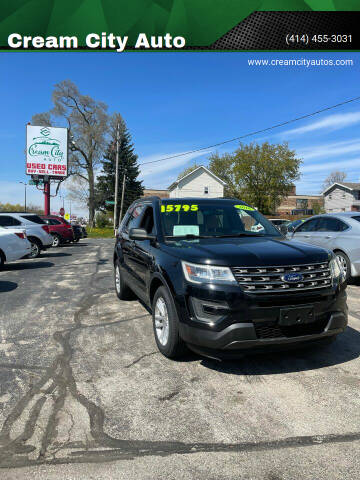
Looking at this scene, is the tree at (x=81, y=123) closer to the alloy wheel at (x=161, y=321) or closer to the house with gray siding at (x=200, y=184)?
the house with gray siding at (x=200, y=184)

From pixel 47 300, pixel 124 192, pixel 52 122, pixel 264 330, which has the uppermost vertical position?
pixel 52 122

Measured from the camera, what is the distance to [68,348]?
4.09m

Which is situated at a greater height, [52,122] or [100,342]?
[52,122]

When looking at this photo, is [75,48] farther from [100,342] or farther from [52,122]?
[52,122]

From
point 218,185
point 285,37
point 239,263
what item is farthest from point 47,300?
point 218,185

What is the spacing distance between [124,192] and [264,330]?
49604 mm

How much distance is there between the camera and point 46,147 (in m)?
34.9

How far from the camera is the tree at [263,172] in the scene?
52.2 m

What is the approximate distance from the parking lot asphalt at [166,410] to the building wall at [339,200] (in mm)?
60375

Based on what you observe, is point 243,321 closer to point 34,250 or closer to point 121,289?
point 121,289

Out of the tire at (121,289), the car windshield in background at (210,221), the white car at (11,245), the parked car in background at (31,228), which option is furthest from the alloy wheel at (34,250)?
the car windshield in background at (210,221)

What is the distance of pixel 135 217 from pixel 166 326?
2496mm

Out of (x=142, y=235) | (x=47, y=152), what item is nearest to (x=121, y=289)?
(x=142, y=235)

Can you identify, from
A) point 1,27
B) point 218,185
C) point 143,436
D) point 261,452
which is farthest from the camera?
point 218,185
